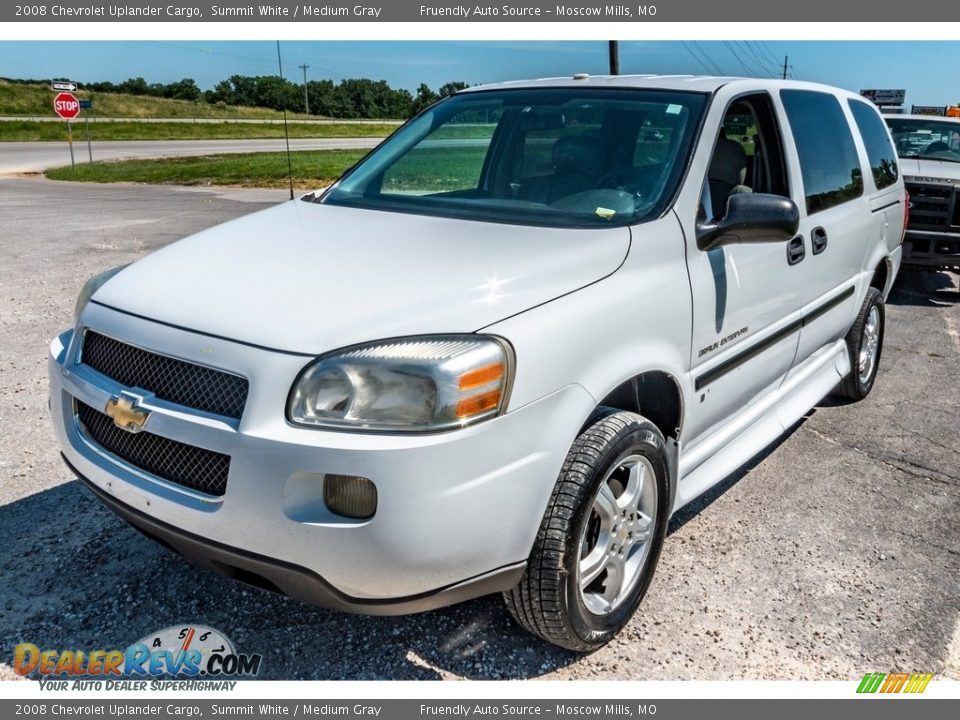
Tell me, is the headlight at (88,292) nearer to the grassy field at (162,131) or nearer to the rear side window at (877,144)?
the rear side window at (877,144)

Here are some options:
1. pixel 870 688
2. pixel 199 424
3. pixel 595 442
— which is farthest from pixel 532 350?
pixel 870 688

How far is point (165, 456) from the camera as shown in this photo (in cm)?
246

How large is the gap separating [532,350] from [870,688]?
62.3 inches

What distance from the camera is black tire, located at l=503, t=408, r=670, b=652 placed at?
2.46 meters

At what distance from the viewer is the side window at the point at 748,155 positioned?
370 cm

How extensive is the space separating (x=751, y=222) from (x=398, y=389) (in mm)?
1572

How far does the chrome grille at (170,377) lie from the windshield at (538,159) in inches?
49.0

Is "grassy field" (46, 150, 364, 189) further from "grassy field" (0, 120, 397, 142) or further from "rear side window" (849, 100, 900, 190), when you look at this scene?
"grassy field" (0, 120, 397, 142)

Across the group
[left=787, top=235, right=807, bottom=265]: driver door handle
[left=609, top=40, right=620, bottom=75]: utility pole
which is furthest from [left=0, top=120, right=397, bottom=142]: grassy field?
[left=787, top=235, right=807, bottom=265]: driver door handle

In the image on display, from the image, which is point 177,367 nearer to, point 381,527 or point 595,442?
point 381,527

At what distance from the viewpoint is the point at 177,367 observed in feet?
8.02

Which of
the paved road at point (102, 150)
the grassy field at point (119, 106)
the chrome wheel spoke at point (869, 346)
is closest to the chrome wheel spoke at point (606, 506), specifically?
the chrome wheel spoke at point (869, 346)

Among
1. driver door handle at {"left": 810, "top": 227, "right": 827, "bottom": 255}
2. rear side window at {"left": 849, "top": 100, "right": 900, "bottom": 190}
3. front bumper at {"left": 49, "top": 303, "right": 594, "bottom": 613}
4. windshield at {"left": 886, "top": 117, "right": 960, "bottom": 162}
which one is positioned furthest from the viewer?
windshield at {"left": 886, "top": 117, "right": 960, "bottom": 162}

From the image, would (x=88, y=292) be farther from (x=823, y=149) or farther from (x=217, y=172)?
(x=217, y=172)
